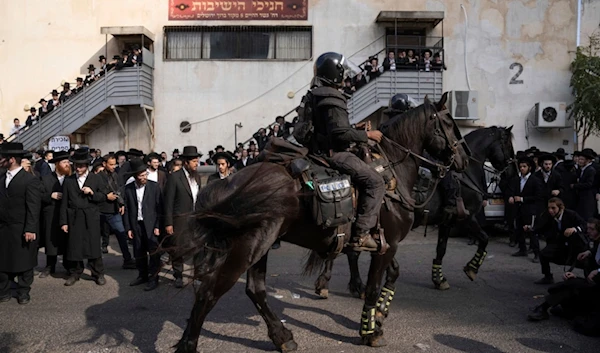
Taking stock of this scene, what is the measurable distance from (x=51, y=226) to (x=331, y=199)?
5824 mm

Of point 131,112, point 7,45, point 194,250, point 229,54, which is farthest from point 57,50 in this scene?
point 194,250

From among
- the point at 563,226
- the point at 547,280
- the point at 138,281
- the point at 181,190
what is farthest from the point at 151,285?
the point at 563,226

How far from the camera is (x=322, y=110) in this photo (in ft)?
16.0

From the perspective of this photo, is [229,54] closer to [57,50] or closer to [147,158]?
[57,50]

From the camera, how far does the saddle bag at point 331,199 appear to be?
15.1 feet

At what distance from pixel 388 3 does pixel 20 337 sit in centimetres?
1994

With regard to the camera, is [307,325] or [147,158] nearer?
[307,325]

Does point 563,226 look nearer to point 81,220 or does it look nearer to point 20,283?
point 81,220

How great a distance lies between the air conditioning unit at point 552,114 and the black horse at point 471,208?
13461mm

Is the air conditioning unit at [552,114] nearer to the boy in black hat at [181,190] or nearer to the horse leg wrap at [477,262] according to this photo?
the horse leg wrap at [477,262]

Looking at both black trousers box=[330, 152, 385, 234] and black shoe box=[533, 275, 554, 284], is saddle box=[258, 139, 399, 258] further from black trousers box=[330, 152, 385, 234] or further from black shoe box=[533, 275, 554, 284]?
black shoe box=[533, 275, 554, 284]

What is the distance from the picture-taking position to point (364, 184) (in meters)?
4.86

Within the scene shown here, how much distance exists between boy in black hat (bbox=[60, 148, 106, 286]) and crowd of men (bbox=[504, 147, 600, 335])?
6342mm

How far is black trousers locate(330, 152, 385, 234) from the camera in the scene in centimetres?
483
